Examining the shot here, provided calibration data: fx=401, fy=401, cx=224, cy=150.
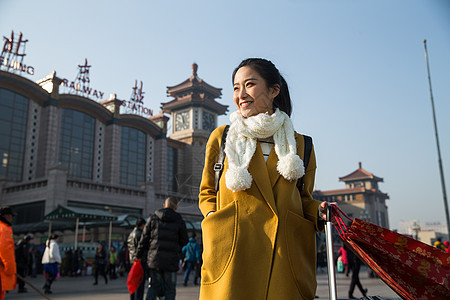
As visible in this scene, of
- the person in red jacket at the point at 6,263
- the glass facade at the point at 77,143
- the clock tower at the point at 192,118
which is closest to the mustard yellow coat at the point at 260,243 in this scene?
the person in red jacket at the point at 6,263

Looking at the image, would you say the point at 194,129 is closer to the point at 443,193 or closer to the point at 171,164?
the point at 171,164

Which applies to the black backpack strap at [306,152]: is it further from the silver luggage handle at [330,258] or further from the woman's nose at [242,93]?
the woman's nose at [242,93]

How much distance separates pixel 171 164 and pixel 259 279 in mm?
59448

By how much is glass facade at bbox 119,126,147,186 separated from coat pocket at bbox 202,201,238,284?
154 feet

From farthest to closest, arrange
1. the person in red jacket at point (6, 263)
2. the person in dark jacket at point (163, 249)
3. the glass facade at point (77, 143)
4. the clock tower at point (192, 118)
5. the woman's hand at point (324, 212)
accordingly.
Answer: the clock tower at point (192, 118) → the glass facade at point (77, 143) → the person in dark jacket at point (163, 249) → the person in red jacket at point (6, 263) → the woman's hand at point (324, 212)

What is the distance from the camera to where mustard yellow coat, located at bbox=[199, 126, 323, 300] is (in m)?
1.98

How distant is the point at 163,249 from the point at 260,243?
4.14m

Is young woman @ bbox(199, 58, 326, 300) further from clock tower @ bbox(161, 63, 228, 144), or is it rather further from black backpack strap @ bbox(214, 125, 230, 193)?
clock tower @ bbox(161, 63, 228, 144)

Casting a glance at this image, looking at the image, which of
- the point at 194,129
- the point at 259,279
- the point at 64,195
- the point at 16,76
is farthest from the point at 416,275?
the point at 194,129

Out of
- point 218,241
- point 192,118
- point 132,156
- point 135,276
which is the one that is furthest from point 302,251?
point 192,118

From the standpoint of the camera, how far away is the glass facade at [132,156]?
157 ft

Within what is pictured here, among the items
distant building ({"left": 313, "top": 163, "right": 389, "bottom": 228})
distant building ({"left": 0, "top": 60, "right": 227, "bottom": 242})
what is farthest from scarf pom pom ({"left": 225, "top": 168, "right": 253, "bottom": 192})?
distant building ({"left": 313, "top": 163, "right": 389, "bottom": 228})

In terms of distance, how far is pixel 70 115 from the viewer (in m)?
42.1

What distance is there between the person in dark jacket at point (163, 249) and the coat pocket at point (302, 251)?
4.07m
